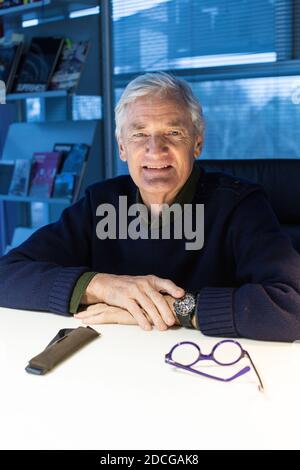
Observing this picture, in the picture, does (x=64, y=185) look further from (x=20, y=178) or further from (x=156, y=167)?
(x=156, y=167)

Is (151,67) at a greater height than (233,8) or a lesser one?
lesser

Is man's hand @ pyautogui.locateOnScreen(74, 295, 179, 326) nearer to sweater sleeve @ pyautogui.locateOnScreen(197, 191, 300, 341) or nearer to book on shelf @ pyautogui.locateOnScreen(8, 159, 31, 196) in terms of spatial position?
sweater sleeve @ pyautogui.locateOnScreen(197, 191, 300, 341)

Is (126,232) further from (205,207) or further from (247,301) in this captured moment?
(247,301)

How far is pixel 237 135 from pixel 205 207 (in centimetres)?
220

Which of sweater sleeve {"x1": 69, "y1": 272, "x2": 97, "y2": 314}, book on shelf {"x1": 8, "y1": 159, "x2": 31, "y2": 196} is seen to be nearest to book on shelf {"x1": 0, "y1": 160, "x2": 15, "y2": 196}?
book on shelf {"x1": 8, "y1": 159, "x2": 31, "y2": 196}

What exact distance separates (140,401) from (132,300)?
0.39 m

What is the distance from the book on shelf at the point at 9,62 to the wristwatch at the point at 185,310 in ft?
10.2

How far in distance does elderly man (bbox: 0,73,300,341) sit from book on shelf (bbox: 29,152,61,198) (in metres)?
2.21

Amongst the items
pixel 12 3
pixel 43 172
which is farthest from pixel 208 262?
pixel 12 3

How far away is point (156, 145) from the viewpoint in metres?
1.55

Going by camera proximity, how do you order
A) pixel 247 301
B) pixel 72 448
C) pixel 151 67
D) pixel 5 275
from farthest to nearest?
pixel 151 67 → pixel 5 275 → pixel 247 301 → pixel 72 448

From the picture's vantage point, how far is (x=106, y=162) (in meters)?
4.07

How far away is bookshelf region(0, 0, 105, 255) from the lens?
383 centimetres

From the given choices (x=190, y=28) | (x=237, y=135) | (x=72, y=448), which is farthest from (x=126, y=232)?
(x=190, y=28)
